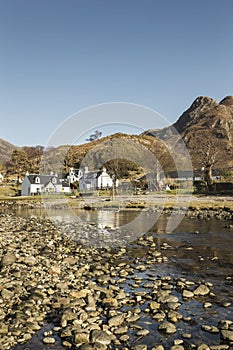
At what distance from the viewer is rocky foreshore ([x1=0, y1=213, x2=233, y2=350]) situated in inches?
279

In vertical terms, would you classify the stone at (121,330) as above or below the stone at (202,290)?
below

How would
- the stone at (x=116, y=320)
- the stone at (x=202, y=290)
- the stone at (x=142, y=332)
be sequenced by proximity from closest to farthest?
the stone at (x=142, y=332) < the stone at (x=116, y=320) < the stone at (x=202, y=290)

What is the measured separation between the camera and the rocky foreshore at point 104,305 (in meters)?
7.10

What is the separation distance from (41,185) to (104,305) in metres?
65.0

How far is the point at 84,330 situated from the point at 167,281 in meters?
4.56

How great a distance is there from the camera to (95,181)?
81.0 metres

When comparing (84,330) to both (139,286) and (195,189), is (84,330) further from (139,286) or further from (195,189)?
(195,189)

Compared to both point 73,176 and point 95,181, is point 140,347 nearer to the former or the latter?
point 95,181

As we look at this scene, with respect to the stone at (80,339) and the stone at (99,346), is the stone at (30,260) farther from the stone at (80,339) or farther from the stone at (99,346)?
the stone at (99,346)

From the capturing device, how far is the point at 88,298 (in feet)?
29.6

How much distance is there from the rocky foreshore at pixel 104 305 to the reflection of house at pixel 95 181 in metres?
65.3

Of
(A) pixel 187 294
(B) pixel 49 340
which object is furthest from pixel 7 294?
(A) pixel 187 294

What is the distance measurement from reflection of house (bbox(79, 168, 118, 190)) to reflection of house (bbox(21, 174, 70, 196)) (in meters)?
5.28

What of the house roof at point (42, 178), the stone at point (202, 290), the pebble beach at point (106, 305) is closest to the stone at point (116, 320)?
the pebble beach at point (106, 305)
